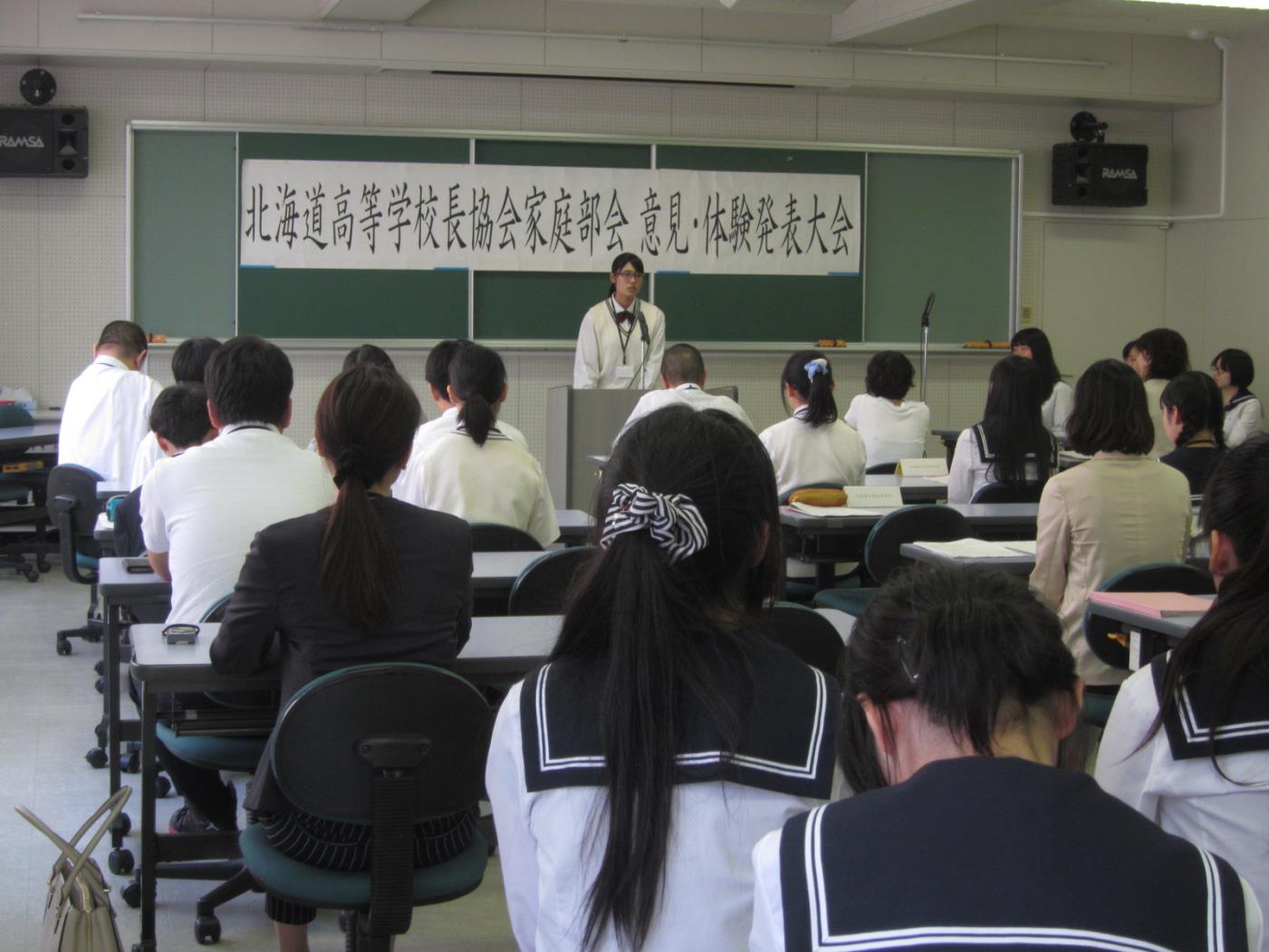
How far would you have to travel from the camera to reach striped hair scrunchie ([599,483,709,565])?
52.3 inches

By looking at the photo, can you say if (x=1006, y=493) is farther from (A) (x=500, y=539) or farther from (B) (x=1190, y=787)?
(B) (x=1190, y=787)

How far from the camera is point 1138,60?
9016 mm

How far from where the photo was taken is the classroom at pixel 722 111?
7738 mm

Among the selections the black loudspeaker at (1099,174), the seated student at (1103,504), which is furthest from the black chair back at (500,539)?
the black loudspeaker at (1099,174)

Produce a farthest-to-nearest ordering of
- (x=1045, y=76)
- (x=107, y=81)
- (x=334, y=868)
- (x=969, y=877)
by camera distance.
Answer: (x=1045, y=76), (x=107, y=81), (x=334, y=868), (x=969, y=877)

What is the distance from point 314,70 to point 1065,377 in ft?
17.1

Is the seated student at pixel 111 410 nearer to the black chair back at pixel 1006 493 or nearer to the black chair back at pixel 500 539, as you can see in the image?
the black chair back at pixel 500 539

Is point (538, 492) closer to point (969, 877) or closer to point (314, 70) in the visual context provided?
point (969, 877)

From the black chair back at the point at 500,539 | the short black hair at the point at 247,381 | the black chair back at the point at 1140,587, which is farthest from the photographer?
the black chair back at the point at 500,539

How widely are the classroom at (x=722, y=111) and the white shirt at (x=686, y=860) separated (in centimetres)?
561

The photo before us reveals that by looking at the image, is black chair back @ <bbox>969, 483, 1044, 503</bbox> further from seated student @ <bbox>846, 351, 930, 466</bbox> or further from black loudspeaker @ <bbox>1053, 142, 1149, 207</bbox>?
black loudspeaker @ <bbox>1053, 142, 1149, 207</bbox>

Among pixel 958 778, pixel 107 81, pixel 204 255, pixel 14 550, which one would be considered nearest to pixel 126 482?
pixel 14 550

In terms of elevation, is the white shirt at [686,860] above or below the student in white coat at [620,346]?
below


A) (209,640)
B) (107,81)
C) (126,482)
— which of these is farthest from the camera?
(107,81)
